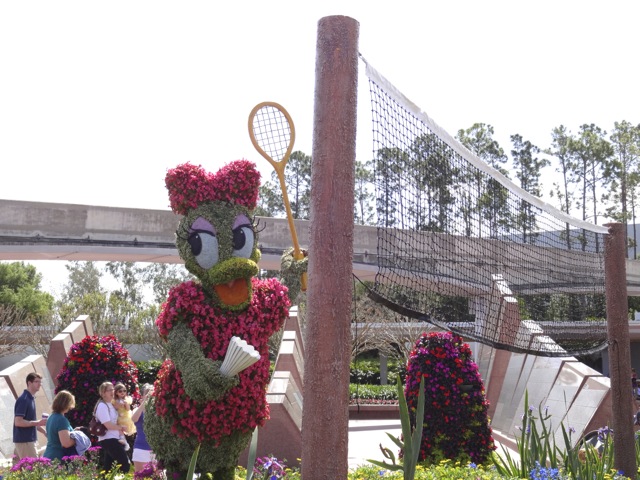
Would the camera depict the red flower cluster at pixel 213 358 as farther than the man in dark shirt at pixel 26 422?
No

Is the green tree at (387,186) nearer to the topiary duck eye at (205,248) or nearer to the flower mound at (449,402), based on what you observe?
the topiary duck eye at (205,248)

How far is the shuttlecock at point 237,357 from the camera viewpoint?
169 inches

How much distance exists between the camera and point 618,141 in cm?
3778

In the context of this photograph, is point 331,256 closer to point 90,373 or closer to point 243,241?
point 243,241

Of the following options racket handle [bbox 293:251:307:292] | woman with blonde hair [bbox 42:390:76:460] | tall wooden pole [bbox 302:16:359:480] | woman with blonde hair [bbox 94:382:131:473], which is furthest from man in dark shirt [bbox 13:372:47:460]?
tall wooden pole [bbox 302:16:359:480]

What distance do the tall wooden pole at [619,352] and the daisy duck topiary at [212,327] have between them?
9.49 feet

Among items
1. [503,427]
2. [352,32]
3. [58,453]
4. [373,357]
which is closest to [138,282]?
[373,357]

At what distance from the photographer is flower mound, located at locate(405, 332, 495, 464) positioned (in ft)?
24.4

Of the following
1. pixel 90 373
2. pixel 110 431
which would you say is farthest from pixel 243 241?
pixel 90 373

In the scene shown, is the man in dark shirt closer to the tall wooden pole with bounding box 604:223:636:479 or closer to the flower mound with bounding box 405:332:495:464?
the flower mound with bounding box 405:332:495:464

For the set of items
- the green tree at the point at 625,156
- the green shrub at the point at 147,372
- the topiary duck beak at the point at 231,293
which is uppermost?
the green tree at the point at 625,156

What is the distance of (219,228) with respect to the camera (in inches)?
207

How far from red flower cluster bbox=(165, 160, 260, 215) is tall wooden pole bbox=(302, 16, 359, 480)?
2492 mm

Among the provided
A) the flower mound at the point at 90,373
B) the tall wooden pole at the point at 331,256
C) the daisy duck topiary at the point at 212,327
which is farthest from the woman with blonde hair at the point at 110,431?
the tall wooden pole at the point at 331,256
